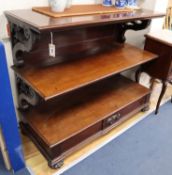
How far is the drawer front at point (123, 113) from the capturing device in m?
1.60

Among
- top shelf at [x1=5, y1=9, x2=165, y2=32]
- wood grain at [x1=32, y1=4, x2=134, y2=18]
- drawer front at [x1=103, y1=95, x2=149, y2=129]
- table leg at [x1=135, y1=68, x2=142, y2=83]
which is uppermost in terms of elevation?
wood grain at [x1=32, y1=4, x2=134, y2=18]

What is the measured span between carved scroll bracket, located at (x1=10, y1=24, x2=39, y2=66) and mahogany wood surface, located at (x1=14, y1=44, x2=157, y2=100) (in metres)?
0.08

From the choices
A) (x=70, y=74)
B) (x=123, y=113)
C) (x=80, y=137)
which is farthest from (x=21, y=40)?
(x=123, y=113)

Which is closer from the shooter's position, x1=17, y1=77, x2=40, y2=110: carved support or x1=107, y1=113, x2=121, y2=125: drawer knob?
x1=17, y1=77, x2=40, y2=110: carved support

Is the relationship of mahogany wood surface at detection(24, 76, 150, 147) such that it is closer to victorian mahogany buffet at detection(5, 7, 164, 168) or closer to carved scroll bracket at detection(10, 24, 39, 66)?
victorian mahogany buffet at detection(5, 7, 164, 168)

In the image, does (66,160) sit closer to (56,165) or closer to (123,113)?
(56,165)

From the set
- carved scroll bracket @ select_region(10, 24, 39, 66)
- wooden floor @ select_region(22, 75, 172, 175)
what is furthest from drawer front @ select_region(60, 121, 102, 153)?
carved scroll bracket @ select_region(10, 24, 39, 66)

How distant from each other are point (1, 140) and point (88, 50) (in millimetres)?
883

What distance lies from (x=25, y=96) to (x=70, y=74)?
1.15 feet

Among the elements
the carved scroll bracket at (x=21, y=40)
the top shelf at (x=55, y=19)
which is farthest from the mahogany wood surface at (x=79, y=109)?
the top shelf at (x=55, y=19)

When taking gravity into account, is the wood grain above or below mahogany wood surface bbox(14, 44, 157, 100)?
above

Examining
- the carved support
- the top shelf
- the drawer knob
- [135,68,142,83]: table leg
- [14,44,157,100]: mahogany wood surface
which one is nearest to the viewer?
the top shelf

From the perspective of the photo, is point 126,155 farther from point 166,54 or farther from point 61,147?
point 166,54

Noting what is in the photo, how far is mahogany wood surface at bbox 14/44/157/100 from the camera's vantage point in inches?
45.3
